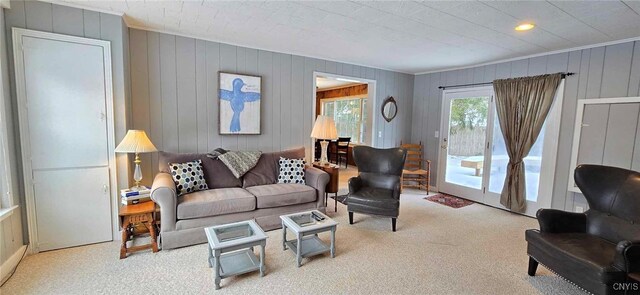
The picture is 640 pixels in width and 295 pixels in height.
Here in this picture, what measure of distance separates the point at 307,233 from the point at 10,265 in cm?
240

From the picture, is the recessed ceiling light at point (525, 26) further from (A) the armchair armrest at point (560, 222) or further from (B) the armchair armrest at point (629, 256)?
(B) the armchair armrest at point (629, 256)

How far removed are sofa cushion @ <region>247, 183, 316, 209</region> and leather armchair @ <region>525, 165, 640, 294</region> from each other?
7.14 feet

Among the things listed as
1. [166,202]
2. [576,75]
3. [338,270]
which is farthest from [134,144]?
[576,75]

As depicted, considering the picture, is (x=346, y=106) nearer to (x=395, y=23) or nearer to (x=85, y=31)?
(x=395, y=23)

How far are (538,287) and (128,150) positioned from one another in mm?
3645

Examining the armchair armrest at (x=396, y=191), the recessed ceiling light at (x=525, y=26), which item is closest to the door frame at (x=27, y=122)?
the armchair armrest at (x=396, y=191)

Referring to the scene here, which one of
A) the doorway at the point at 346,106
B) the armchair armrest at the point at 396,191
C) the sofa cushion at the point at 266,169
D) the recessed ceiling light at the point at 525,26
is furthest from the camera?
the doorway at the point at 346,106

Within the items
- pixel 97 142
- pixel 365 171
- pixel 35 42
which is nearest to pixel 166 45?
pixel 35 42

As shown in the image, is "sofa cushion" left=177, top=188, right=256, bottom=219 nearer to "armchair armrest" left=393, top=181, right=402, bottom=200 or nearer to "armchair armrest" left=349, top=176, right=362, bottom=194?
"armchair armrest" left=349, top=176, right=362, bottom=194

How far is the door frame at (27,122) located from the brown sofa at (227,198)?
1.59 ft

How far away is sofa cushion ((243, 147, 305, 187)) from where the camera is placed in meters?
3.54

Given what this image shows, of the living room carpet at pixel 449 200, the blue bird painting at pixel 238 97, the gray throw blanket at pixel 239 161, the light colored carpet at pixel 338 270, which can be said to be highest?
the blue bird painting at pixel 238 97

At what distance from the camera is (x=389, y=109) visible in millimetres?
5301

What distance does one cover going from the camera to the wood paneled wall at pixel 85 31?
7.81 feet
